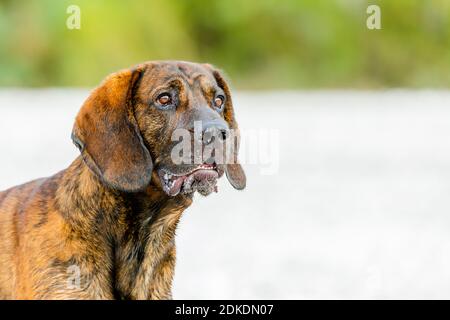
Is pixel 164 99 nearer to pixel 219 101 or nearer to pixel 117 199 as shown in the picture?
pixel 219 101

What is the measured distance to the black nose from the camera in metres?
4.97

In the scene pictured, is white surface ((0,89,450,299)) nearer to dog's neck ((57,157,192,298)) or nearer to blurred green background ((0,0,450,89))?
dog's neck ((57,157,192,298))

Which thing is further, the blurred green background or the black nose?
the blurred green background

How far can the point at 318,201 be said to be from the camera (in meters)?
11.8

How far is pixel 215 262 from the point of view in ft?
27.7

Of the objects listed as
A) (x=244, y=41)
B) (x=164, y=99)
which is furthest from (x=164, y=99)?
(x=244, y=41)

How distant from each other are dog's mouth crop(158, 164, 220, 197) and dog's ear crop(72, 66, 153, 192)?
4.2 inches

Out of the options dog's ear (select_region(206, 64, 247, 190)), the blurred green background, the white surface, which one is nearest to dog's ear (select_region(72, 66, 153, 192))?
dog's ear (select_region(206, 64, 247, 190))

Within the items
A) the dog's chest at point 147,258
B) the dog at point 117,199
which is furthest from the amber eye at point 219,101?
the dog's chest at point 147,258

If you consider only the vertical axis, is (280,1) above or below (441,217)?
above

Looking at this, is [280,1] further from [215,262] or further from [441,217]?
[215,262]

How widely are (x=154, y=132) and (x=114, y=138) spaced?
0.73 feet

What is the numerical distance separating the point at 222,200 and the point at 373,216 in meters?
2.15
